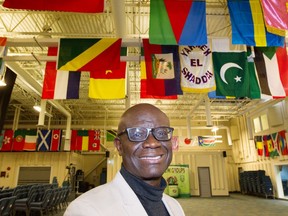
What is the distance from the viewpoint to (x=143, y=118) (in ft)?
3.59

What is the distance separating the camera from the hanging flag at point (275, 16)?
4086 millimetres

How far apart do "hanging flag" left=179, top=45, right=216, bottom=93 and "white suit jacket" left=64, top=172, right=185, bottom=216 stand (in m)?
3.99

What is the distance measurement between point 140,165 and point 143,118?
8.7 inches

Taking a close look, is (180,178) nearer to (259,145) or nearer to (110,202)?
(259,145)

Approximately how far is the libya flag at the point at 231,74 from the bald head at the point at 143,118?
4.07 metres

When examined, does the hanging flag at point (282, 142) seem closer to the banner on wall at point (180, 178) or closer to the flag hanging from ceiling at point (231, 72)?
the banner on wall at point (180, 178)

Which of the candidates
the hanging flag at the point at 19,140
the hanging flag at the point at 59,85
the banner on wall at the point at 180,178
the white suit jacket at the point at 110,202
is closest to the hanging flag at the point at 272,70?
the hanging flag at the point at 59,85

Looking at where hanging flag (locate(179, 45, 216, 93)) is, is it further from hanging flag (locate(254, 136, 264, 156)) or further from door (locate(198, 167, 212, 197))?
door (locate(198, 167, 212, 197))

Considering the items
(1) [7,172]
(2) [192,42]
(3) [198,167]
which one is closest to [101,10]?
(2) [192,42]

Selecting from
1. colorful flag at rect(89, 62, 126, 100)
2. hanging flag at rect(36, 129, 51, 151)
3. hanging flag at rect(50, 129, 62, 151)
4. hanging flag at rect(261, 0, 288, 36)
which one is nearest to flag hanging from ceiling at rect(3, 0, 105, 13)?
colorful flag at rect(89, 62, 126, 100)

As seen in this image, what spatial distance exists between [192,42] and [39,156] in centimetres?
1454

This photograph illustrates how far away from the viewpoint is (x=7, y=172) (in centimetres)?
1513

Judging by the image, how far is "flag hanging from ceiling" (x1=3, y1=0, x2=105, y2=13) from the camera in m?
3.45

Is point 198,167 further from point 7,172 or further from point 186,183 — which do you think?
point 7,172
